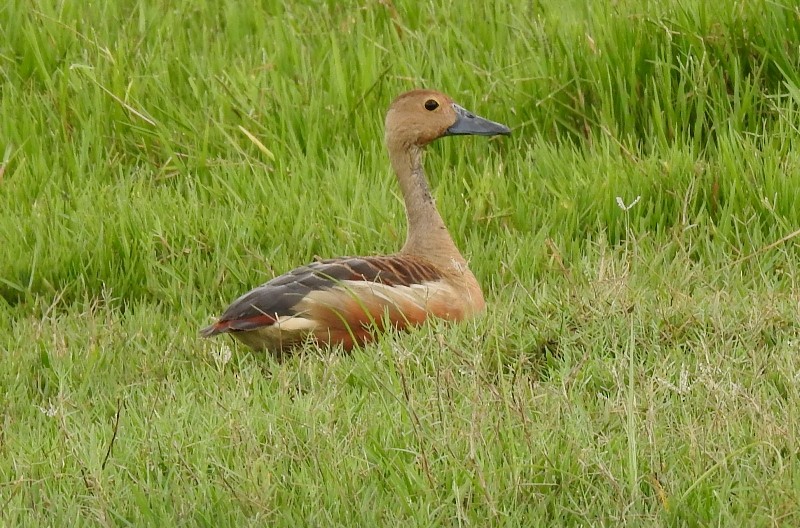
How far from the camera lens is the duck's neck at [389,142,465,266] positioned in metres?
6.11

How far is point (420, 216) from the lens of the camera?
6270mm

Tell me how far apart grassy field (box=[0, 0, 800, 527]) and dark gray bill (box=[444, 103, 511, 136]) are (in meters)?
0.27

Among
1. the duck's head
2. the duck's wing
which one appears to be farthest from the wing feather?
the duck's head

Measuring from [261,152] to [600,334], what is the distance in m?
2.73

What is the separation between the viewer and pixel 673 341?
5000mm

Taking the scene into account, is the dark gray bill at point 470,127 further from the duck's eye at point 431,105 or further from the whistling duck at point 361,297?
the whistling duck at point 361,297

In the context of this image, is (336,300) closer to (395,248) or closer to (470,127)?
(395,248)

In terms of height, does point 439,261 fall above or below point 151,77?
below

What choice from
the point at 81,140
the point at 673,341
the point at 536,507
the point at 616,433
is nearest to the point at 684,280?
the point at 673,341

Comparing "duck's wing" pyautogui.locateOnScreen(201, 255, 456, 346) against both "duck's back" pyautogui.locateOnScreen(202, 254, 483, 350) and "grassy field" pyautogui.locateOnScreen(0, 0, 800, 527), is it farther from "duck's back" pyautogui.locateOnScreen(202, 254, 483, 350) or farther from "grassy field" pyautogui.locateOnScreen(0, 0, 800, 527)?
"grassy field" pyautogui.locateOnScreen(0, 0, 800, 527)

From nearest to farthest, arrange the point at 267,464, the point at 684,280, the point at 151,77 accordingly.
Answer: the point at 267,464 < the point at 684,280 < the point at 151,77

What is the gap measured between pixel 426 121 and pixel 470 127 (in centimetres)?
21

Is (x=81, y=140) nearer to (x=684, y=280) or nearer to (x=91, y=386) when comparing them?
(x=91, y=386)

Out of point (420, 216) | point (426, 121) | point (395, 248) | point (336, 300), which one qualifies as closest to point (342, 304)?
point (336, 300)
